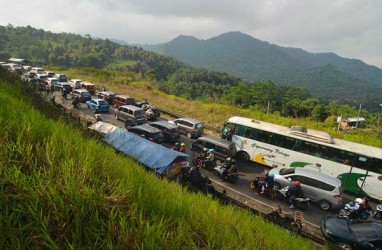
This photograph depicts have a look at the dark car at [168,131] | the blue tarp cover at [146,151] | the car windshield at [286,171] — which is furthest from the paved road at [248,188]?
the blue tarp cover at [146,151]

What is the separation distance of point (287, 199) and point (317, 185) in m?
1.76

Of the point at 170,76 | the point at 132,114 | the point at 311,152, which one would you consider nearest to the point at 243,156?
the point at 311,152

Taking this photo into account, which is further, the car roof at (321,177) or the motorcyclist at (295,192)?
the car roof at (321,177)

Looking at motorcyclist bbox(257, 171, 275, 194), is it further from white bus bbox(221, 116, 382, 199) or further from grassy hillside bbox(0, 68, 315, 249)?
grassy hillside bbox(0, 68, 315, 249)

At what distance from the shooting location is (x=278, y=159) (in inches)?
726

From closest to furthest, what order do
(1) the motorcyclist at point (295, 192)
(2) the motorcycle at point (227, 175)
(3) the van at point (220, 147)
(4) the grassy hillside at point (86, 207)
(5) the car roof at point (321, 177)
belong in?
1. (4) the grassy hillside at point (86, 207)
2. (1) the motorcyclist at point (295, 192)
3. (5) the car roof at point (321, 177)
4. (2) the motorcycle at point (227, 175)
5. (3) the van at point (220, 147)

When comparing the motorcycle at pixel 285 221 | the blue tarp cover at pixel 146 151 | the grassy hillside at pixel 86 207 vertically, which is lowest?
the motorcycle at pixel 285 221

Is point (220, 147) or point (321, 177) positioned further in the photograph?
point (220, 147)

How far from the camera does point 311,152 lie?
17125 mm

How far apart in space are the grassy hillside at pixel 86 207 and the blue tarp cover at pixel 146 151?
301 inches

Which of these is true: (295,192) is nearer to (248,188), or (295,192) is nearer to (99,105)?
(248,188)

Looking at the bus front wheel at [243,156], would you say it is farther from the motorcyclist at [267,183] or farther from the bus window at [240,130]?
the motorcyclist at [267,183]

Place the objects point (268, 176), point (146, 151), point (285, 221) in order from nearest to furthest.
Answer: point (285, 221) → point (146, 151) → point (268, 176)

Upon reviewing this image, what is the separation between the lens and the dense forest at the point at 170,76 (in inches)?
2162
